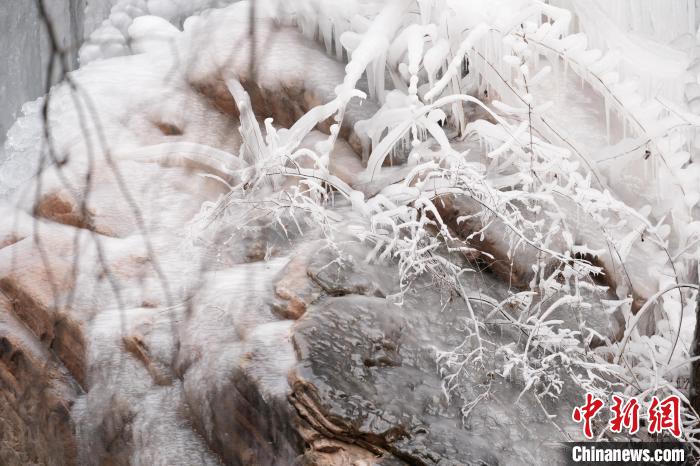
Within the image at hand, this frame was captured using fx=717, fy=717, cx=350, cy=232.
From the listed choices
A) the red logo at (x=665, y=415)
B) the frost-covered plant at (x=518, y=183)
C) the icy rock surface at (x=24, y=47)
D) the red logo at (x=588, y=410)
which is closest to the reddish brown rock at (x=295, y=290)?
the frost-covered plant at (x=518, y=183)

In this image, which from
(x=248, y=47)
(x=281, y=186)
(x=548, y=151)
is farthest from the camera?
(x=248, y=47)

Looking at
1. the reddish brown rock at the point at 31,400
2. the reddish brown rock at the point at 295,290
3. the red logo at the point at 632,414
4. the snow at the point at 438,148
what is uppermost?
Result: the snow at the point at 438,148

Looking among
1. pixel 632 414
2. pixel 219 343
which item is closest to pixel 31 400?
pixel 219 343

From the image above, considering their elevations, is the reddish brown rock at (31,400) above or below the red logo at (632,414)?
below

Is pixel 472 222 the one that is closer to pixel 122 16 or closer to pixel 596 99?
pixel 596 99

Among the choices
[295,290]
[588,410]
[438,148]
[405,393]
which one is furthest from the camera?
[438,148]

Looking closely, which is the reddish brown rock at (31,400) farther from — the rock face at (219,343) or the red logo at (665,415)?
the red logo at (665,415)

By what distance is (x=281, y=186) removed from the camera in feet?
10.1

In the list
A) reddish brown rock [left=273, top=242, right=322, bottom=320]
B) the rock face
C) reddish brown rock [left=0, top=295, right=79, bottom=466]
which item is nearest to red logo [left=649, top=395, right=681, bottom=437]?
the rock face

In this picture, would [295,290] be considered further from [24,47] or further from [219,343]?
[24,47]

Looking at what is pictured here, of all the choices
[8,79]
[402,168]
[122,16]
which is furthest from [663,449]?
[8,79]

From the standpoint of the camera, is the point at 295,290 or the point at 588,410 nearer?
the point at 588,410

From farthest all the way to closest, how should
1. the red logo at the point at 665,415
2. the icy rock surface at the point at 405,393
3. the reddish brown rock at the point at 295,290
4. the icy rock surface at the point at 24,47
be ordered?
the icy rock surface at the point at 24,47, the reddish brown rock at the point at 295,290, the red logo at the point at 665,415, the icy rock surface at the point at 405,393

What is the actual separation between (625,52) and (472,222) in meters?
1.22
